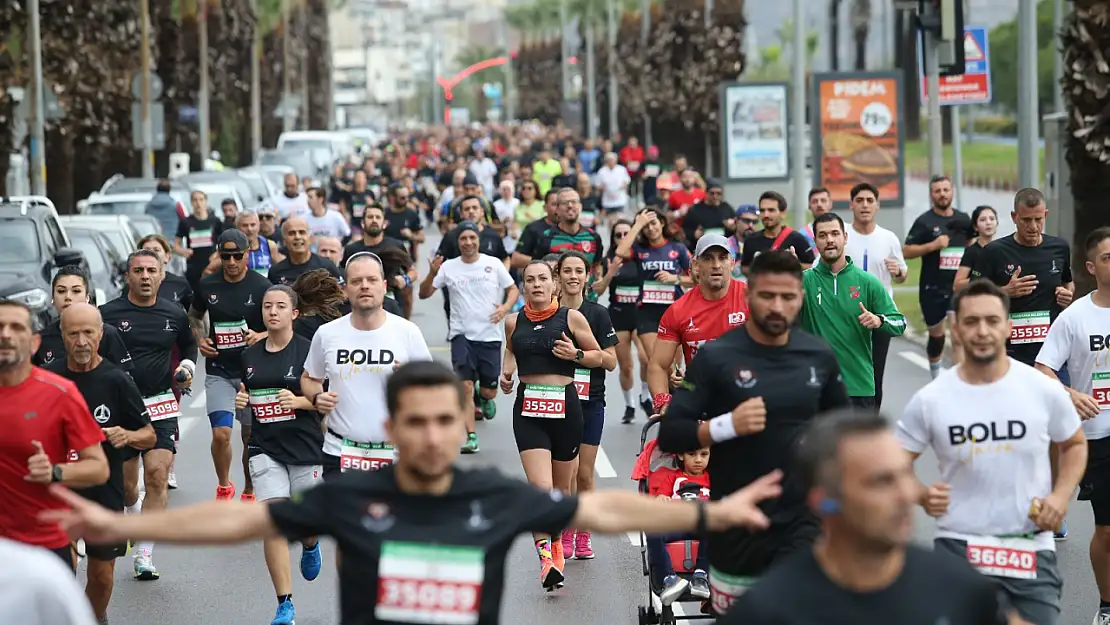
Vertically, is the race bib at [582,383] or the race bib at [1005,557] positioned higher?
the race bib at [582,383]

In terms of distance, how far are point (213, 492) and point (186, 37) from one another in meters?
53.3

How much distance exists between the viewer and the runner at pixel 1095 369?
30.1 feet

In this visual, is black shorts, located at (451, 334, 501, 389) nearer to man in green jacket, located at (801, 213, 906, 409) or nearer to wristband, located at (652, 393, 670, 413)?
man in green jacket, located at (801, 213, 906, 409)

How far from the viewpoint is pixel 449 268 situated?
52.5 feet

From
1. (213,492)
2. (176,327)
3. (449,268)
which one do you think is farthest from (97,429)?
(449,268)

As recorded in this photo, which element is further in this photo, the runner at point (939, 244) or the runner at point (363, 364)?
the runner at point (939, 244)

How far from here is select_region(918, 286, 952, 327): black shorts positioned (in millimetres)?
18281

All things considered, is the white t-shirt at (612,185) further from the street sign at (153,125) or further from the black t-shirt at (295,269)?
the black t-shirt at (295,269)

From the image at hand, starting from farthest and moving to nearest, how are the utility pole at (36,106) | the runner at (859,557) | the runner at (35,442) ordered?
the utility pole at (36,106) < the runner at (35,442) < the runner at (859,557)

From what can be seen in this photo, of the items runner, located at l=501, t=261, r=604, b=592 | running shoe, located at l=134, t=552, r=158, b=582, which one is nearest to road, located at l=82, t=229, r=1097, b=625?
running shoe, located at l=134, t=552, r=158, b=582

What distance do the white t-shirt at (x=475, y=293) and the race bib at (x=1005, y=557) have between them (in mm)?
9144

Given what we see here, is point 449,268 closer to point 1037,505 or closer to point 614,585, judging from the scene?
point 614,585

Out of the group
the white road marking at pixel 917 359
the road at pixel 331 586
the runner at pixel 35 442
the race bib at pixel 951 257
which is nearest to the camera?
the runner at pixel 35 442

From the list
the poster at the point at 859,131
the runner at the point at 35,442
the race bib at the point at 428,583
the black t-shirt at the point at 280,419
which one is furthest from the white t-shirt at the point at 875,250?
the poster at the point at 859,131
